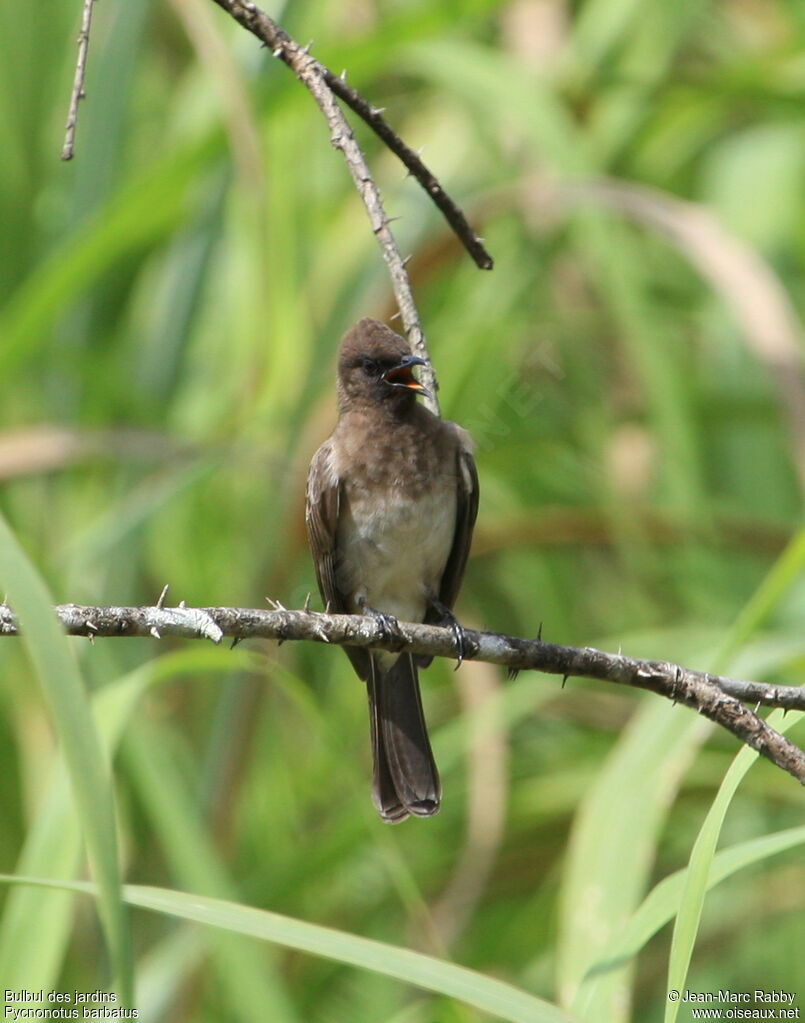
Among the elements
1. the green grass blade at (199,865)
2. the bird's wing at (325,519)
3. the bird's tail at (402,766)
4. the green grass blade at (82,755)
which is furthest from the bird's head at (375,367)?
the green grass blade at (82,755)

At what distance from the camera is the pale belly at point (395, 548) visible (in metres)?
3.43

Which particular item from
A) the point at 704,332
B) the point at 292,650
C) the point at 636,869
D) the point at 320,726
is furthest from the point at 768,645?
the point at 704,332

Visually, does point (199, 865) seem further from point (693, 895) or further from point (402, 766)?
point (693, 895)

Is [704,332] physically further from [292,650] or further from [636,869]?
[636,869]

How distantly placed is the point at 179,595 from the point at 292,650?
444 mm

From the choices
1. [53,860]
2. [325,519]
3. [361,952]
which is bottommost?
[361,952]

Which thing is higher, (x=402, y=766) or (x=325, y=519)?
(x=325, y=519)

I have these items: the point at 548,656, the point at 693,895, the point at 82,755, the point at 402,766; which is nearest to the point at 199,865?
the point at 402,766

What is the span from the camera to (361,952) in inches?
75.7

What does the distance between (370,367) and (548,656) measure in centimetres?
140

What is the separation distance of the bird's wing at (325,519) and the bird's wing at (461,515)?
12.6 inches

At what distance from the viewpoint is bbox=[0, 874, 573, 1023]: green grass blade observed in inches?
72.4

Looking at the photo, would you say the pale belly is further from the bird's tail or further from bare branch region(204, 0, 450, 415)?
bare branch region(204, 0, 450, 415)

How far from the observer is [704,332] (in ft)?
18.7
